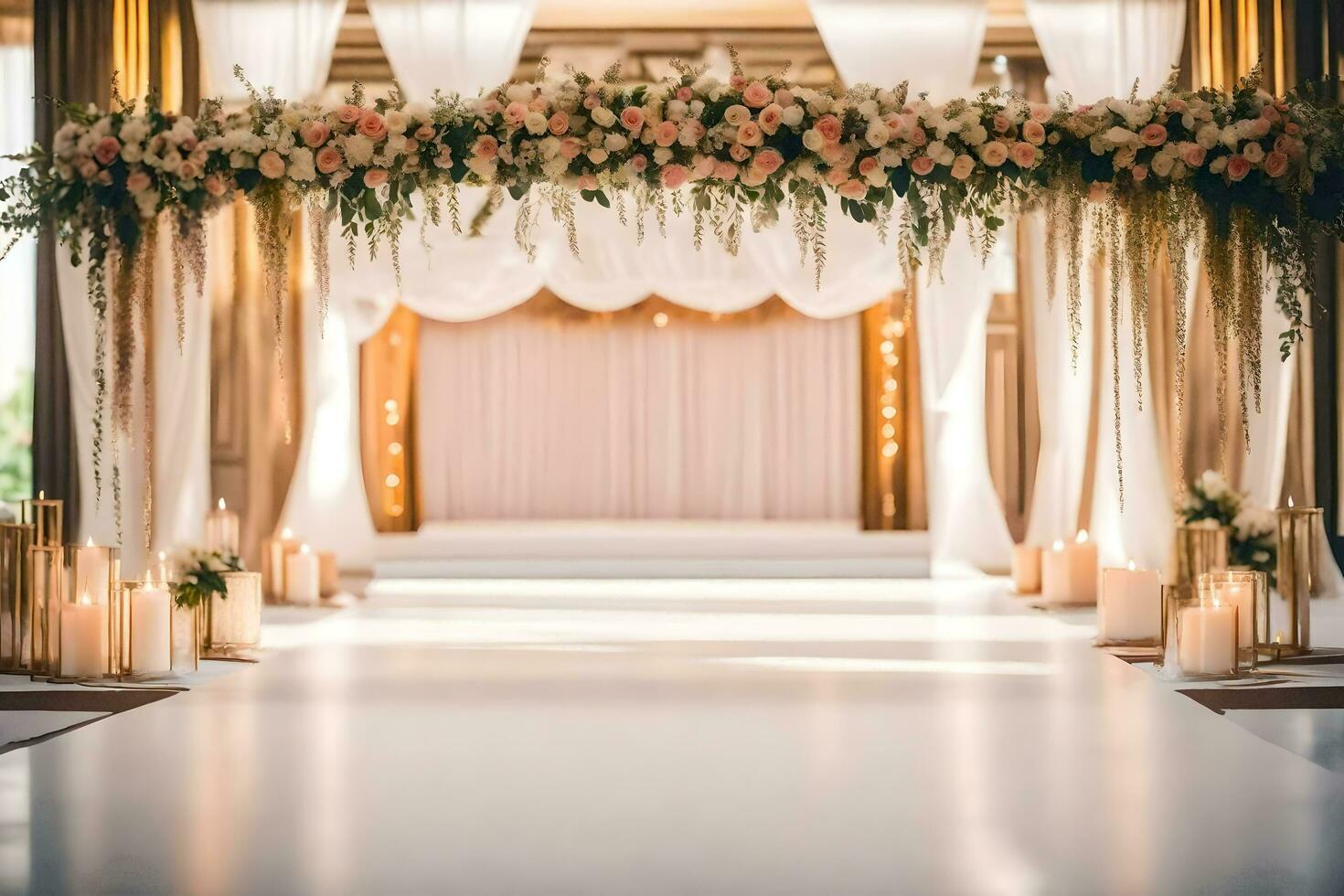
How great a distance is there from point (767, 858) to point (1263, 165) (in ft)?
7.90

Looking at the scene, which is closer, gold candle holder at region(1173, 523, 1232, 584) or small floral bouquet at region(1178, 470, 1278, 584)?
gold candle holder at region(1173, 523, 1232, 584)

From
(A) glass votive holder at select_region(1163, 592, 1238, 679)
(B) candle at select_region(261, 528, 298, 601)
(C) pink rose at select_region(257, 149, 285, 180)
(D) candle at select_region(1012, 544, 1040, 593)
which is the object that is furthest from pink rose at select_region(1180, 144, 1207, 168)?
(B) candle at select_region(261, 528, 298, 601)

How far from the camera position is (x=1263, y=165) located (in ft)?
11.2

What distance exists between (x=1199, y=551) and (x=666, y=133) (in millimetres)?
1841

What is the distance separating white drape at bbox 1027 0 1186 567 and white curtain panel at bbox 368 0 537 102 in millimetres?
2296

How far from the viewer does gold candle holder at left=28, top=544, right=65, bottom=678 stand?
3213 mm

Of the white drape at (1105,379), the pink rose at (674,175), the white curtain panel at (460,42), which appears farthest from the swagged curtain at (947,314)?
the pink rose at (674,175)

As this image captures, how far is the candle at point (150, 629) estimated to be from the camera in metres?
3.11

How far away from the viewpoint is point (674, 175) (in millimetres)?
3480

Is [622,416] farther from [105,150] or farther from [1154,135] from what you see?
[1154,135]

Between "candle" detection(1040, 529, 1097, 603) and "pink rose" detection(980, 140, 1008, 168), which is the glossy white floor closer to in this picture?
"candle" detection(1040, 529, 1097, 603)

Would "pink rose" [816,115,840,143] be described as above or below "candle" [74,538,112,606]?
above

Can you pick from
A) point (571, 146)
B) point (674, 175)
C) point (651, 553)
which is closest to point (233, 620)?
point (571, 146)

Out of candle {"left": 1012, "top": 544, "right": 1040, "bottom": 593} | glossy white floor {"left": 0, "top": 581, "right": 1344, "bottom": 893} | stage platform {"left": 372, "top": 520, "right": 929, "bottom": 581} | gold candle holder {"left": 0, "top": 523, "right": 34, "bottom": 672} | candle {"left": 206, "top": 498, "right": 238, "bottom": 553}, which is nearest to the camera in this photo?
glossy white floor {"left": 0, "top": 581, "right": 1344, "bottom": 893}
